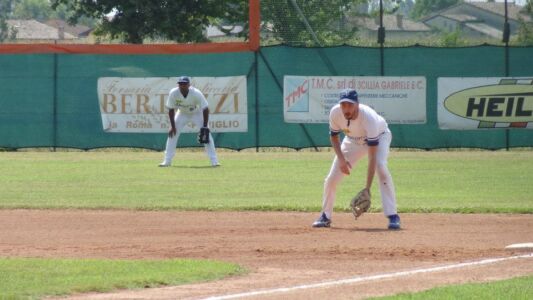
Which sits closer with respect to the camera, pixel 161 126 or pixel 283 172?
pixel 283 172

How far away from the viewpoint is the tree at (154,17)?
35.7 metres

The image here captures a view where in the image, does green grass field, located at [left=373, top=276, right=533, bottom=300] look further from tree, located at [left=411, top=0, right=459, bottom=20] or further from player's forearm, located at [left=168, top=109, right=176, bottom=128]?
tree, located at [left=411, top=0, right=459, bottom=20]

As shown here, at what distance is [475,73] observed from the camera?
88.8 ft

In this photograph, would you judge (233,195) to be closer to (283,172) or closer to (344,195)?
(344,195)

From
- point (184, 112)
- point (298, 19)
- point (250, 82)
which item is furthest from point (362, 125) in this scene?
point (298, 19)

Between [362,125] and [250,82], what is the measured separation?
1513 centimetres

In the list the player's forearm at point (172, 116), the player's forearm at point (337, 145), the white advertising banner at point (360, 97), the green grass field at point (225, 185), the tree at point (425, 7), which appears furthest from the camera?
the tree at point (425, 7)

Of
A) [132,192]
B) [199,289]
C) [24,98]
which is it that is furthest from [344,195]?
[24,98]

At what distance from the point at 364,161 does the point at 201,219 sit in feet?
32.4

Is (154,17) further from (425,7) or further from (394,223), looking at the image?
(425,7)

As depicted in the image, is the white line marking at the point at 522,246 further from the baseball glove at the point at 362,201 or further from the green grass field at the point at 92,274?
the green grass field at the point at 92,274

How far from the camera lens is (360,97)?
27031 mm

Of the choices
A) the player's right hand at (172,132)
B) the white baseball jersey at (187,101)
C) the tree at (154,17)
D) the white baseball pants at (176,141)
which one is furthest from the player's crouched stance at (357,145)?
the tree at (154,17)

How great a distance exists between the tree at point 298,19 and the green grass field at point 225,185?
3.69 meters
